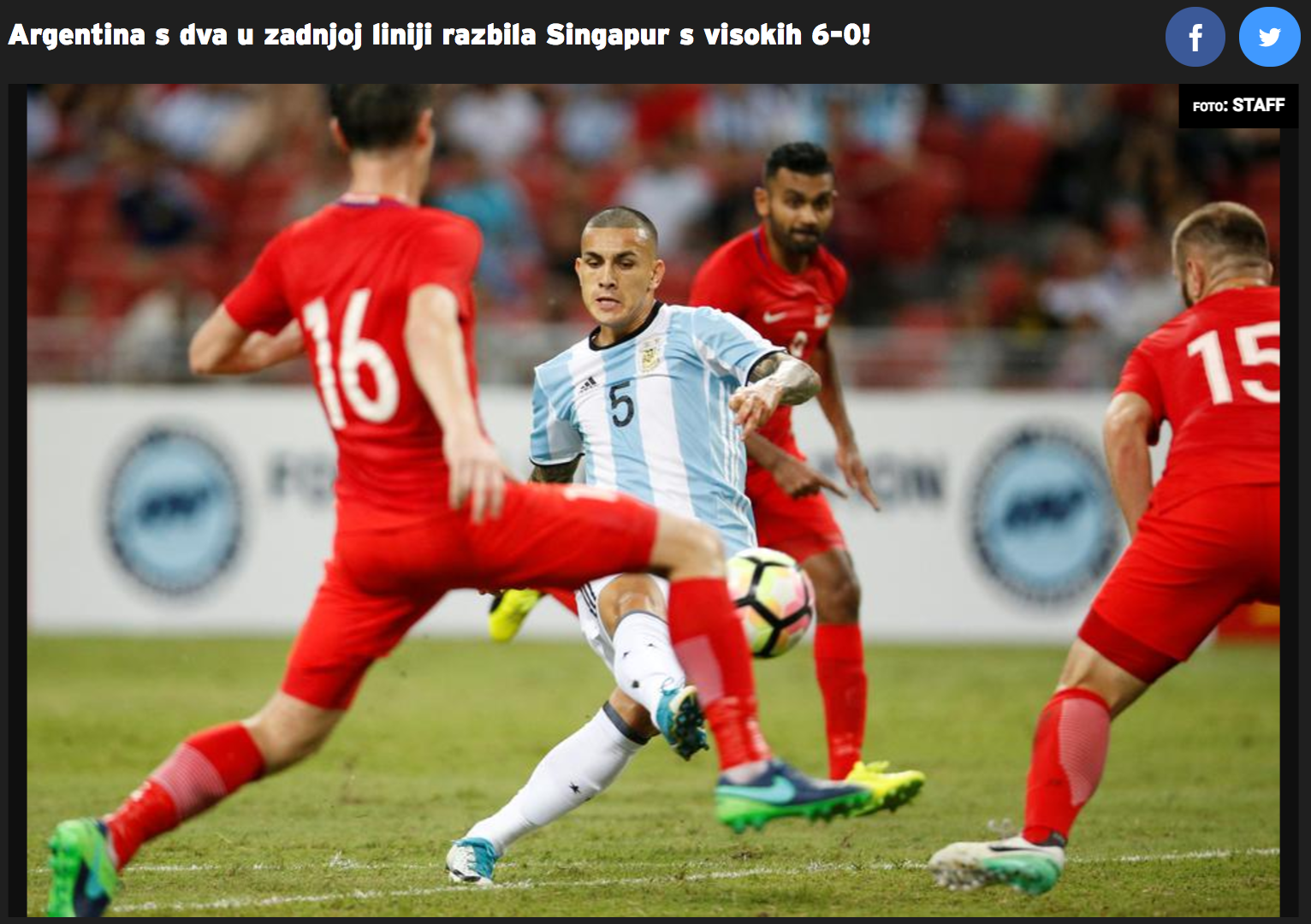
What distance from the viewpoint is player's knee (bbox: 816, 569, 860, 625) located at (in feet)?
28.7

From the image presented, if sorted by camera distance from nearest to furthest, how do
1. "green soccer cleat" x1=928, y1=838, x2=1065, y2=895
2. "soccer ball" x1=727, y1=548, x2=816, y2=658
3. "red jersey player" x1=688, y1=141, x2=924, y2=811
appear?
"green soccer cleat" x1=928, y1=838, x2=1065, y2=895, "soccer ball" x1=727, y1=548, x2=816, y2=658, "red jersey player" x1=688, y1=141, x2=924, y2=811

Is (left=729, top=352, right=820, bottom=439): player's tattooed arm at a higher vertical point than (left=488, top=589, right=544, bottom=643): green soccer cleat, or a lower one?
higher

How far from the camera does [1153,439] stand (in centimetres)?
671

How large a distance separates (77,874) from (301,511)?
32.9 ft

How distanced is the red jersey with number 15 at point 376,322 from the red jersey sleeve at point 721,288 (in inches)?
118

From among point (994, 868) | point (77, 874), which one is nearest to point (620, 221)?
point (994, 868)

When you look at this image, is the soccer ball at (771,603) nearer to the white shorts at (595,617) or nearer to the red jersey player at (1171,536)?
the white shorts at (595,617)

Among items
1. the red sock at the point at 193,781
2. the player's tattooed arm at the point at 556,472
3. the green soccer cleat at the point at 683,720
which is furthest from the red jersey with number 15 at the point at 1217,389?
the red sock at the point at 193,781

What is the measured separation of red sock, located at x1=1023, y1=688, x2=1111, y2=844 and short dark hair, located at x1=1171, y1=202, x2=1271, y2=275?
5.48ft

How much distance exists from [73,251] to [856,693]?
41.5ft

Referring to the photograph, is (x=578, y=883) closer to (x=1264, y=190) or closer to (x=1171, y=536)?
(x=1171, y=536)

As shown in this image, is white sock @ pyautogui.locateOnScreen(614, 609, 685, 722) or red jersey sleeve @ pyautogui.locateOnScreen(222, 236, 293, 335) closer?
red jersey sleeve @ pyautogui.locateOnScreen(222, 236, 293, 335)

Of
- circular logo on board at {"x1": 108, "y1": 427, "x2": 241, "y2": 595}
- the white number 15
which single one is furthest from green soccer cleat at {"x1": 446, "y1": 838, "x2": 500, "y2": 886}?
circular logo on board at {"x1": 108, "y1": 427, "x2": 241, "y2": 595}

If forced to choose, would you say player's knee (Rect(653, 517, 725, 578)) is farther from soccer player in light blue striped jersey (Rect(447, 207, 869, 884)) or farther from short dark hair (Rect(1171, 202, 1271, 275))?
short dark hair (Rect(1171, 202, 1271, 275))
